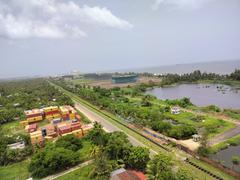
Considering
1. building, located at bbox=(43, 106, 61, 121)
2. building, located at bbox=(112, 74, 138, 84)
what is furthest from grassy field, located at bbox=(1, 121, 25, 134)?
building, located at bbox=(112, 74, 138, 84)

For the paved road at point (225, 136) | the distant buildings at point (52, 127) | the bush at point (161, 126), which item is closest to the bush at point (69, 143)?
the distant buildings at point (52, 127)

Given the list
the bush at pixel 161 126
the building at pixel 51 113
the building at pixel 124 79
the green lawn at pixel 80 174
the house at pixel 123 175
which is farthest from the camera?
the building at pixel 124 79

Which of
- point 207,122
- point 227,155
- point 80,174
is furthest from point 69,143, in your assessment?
point 207,122

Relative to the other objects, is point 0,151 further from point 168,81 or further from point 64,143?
point 168,81

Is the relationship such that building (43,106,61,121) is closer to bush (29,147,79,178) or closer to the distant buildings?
the distant buildings

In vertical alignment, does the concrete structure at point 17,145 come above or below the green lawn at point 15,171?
above

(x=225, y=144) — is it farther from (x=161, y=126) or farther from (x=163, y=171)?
(x=163, y=171)

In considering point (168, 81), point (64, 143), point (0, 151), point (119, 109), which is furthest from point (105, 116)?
point (168, 81)

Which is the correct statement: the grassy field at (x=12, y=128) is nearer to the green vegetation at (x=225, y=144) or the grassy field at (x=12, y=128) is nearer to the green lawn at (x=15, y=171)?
the green lawn at (x=15, y=171)
